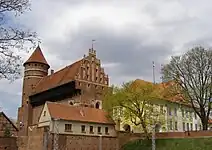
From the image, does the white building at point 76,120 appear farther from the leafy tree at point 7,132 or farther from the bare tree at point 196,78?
the bare tree at point 196,78

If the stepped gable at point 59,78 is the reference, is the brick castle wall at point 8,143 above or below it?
below

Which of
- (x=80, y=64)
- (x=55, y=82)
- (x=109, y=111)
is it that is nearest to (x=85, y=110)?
(x=109, y=111)

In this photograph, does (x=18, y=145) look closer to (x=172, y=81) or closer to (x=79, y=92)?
(x=79, y=92)

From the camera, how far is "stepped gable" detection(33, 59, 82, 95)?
53894mm

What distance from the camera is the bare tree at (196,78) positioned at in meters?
39.3

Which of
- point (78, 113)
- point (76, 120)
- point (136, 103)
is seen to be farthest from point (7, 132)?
point (136, 103)

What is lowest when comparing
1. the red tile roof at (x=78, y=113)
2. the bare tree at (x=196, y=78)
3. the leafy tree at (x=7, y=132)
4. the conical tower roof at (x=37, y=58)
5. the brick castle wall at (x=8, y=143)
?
the brick castle wall at (x=8, y=143)

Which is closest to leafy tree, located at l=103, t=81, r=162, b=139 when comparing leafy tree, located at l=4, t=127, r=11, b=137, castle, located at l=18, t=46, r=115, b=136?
castle, located at l=18, t=46, r=115, b=136

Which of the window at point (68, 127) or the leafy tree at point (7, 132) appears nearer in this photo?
the window at point (68, 127)

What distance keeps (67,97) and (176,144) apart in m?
20.2

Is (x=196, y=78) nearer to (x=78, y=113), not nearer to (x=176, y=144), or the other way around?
(x=176, y=144)

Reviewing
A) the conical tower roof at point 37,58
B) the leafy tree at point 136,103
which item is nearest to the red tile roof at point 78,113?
the leafy tree at point 136,103

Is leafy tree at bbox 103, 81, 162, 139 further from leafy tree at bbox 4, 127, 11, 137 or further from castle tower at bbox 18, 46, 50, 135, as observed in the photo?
castle tower at bbox 18, 46, 50, 135

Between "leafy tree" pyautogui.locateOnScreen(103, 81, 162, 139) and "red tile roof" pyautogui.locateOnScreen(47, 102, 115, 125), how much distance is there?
2352 millimetres
